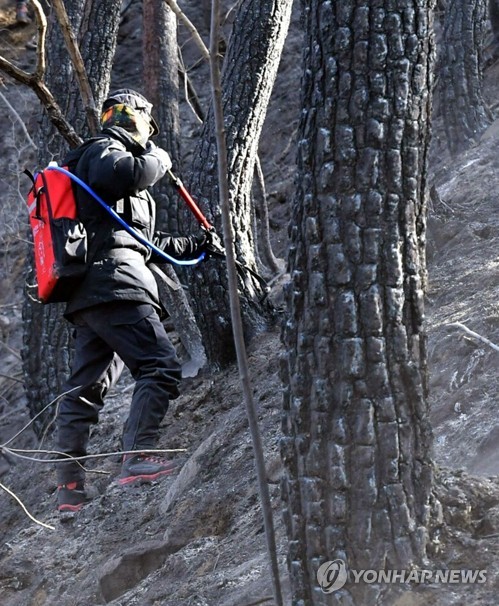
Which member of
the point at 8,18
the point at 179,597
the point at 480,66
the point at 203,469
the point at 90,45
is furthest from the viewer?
the point at 8,18

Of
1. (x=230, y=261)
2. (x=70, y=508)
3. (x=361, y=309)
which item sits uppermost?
(x=230, y=261)

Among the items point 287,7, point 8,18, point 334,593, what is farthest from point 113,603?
point 8,18

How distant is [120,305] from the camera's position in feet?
15.9

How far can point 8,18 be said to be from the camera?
13930mm

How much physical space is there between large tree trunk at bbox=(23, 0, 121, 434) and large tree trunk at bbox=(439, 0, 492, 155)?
10.1 ft

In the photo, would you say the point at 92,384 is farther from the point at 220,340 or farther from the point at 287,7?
the point at 287,7

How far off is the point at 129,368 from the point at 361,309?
7.16 feet

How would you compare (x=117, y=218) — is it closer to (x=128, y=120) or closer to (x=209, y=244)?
(x=128, y=120)

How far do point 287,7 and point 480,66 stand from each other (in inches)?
134

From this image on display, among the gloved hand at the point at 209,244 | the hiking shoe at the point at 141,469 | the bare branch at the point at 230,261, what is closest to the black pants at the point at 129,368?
the hiking shoe at the point at 141,469

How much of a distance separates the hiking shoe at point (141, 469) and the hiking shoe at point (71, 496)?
243 mm

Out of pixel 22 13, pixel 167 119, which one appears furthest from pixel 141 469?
pixel 22 13

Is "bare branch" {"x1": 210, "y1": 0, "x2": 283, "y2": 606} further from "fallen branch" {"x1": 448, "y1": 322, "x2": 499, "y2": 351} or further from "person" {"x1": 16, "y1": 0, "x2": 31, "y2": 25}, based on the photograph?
"person" {"x1": 16, "y1": 0, "x2": 31, "y2": 25}

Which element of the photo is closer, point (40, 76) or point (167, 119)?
point (40, 76)
